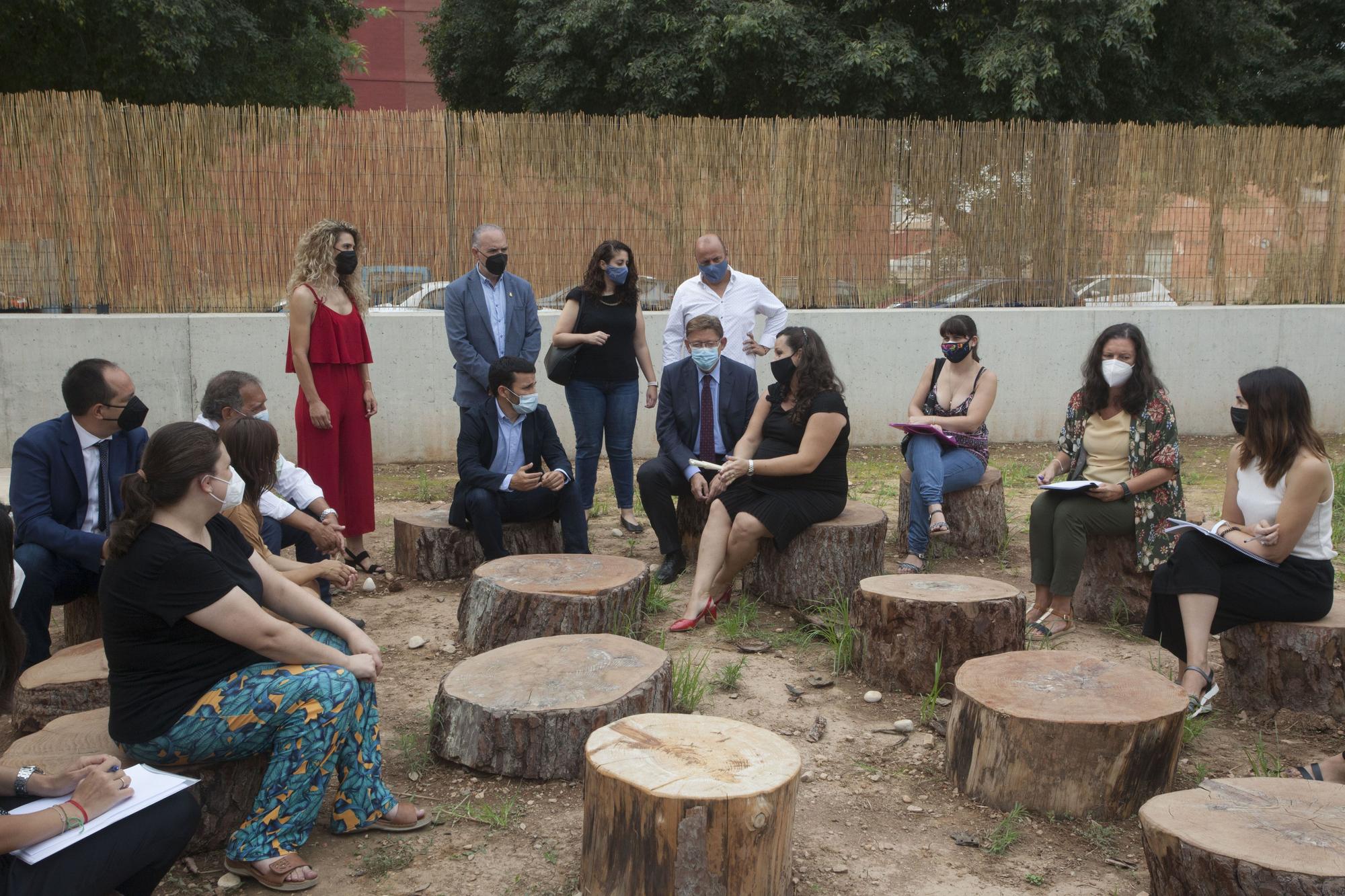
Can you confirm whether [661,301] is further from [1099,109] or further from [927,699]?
[1099,109]

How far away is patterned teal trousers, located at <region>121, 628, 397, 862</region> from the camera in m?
3.22

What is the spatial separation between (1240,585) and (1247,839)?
1.79 m

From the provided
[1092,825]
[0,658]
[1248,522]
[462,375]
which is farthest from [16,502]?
[1248,522]

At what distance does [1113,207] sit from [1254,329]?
1.78 metres

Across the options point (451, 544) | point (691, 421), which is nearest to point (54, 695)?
point (451, 544)

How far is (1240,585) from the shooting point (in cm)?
438

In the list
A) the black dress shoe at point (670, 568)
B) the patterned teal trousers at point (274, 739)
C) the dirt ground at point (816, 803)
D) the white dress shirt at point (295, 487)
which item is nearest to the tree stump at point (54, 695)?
the patterned teal trousers at point (274, 739)

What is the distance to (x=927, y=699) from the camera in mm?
4566

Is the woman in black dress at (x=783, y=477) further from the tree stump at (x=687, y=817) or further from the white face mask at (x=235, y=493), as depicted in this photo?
the tree stump at (x=687, y=817)

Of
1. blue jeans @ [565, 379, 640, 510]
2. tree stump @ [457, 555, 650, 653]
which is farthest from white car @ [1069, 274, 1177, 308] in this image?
tree stump @ [457, 555, 650, 653]

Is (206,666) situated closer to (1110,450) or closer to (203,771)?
(203,771)

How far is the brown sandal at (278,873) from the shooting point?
322cm

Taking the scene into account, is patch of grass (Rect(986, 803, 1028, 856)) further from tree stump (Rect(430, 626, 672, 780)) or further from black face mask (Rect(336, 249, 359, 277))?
black face mask (Rect(336, 249, 359, 277))

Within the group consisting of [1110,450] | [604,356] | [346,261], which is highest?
[346,261]
